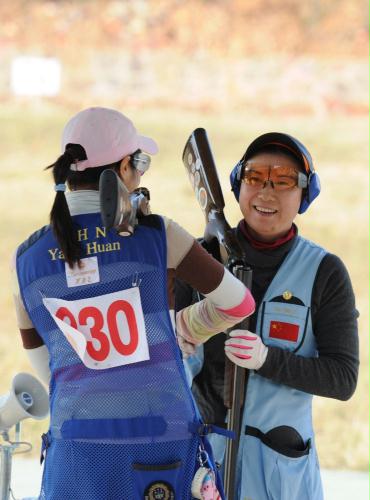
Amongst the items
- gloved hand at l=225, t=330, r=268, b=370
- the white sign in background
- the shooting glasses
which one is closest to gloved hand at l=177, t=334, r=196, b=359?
gloved hand at l=225, t=330, r=268, b=370

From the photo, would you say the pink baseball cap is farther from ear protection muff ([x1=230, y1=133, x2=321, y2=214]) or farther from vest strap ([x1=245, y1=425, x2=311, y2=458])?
vest strap ([x1=245, y1=425, x2=311, y2=458])

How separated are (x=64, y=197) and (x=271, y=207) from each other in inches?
22.2

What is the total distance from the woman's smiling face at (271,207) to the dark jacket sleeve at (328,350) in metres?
0.12

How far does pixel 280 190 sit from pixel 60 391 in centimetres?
67

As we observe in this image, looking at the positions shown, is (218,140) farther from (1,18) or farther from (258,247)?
(258,247)

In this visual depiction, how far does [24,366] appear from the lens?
5492 mm

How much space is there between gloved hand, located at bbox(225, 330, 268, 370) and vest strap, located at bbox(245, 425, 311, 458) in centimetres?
13

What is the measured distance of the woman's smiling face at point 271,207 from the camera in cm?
190

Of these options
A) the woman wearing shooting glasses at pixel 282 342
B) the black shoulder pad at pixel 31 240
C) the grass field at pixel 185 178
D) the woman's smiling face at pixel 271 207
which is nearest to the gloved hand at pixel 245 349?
the woman wearing shooting glasses at pixel 282 342

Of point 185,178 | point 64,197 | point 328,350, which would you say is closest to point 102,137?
point 64,197

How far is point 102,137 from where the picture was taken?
1521 mm

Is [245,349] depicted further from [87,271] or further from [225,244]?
[87,271]

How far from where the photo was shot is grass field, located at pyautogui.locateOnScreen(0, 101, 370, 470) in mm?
5688

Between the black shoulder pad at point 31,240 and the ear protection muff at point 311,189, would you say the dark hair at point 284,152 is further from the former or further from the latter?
the black shoulder pad at point 31,240
